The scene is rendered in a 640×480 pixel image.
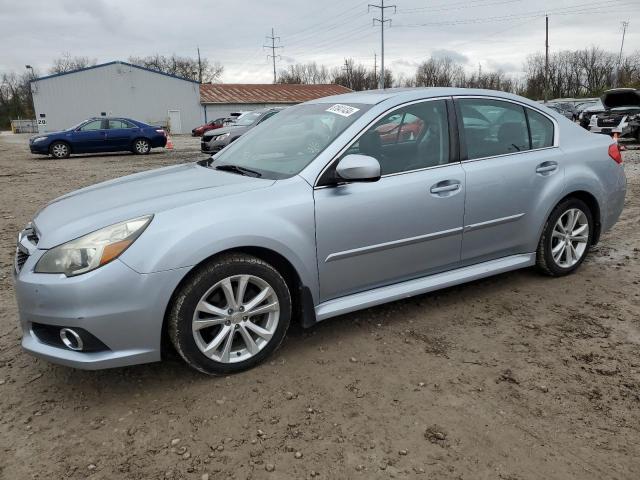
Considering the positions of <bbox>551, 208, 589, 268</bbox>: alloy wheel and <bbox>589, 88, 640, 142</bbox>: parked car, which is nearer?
<bbox>551, 208, 589, 268</bbox>: alloy wheel

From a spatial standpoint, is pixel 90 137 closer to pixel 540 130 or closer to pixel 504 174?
pixel 540 130

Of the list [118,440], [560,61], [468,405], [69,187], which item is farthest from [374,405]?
[560,61]

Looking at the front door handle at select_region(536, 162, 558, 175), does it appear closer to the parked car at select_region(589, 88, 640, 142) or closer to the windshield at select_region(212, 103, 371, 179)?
the windshield at select_region(212, 103, 371, 179)

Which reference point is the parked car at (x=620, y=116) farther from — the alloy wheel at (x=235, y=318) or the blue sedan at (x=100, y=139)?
the alloy wheel at (x=235, y=318)

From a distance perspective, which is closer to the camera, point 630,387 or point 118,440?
point 118,440

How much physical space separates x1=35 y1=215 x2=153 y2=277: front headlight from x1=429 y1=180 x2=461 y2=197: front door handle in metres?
1.86

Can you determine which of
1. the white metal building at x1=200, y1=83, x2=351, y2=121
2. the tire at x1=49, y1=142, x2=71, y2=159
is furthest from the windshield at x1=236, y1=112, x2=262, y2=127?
the white metal building at x1=200, y1=83, x2=351, y2=121

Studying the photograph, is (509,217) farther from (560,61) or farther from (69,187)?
(560,61)

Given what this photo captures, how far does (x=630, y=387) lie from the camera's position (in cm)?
283

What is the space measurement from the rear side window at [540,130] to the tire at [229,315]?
2448 mm

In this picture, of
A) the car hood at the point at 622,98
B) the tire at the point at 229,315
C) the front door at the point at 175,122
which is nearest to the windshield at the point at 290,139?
the tire at the point at 229,315

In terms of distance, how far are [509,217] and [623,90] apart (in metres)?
16.1

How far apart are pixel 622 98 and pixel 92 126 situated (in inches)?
711

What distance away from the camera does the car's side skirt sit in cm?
327
